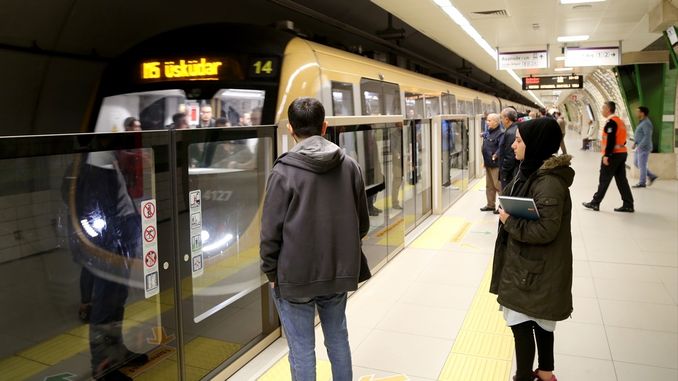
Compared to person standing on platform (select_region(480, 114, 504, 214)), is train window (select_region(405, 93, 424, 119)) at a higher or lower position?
higher

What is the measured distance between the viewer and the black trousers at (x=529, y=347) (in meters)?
2.65

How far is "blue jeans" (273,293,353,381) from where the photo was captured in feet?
7.49

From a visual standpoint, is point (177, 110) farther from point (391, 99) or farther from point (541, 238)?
point (541, 238)

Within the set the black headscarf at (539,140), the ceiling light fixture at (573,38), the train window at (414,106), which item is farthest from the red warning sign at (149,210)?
the ceiling light fixture at (573,38)

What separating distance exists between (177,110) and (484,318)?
307 cm

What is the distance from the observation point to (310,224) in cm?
215

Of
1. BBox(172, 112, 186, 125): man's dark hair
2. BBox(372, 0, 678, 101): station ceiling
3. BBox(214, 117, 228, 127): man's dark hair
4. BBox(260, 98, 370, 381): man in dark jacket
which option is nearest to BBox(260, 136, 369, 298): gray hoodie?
BBox(260, 98, 370, 381): man in dark jacket

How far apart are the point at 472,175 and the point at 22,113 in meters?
9.14

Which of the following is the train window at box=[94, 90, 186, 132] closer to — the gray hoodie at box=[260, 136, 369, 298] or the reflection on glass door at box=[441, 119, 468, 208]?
the gray hoodie at box=[260, 136, 369, 298]

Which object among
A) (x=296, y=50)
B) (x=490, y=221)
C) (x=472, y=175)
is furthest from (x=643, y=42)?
(x=296, y=50)

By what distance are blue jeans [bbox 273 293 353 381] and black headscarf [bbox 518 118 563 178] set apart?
107 centimetres

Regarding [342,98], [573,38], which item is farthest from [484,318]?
[573,38]

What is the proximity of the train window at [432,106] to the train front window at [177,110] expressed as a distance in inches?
185

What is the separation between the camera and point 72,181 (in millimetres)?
2590
